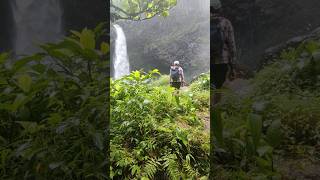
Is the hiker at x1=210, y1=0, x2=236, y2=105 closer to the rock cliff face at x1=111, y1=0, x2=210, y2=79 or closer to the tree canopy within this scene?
the rock cliff face at x1=111, y1=0, x2=210, y2=79

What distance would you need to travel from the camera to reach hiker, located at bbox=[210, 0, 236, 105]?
194 centimetres

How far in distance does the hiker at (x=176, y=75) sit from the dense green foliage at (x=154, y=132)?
7 cm

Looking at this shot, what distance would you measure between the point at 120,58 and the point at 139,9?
1.37ft

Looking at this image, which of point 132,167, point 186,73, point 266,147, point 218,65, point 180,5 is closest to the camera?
point 266,147

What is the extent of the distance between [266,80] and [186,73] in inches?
31.4

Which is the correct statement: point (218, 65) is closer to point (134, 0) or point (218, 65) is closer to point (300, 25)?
point (300, 25)

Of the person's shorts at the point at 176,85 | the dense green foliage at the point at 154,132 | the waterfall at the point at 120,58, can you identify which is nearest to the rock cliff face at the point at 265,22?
the dense green foliage at the point at 154,132

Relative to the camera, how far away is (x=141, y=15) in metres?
3.17

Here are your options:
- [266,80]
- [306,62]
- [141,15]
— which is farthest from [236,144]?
[141,15]

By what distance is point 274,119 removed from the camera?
1.82 m

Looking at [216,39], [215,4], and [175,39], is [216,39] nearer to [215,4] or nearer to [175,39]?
[215,4]

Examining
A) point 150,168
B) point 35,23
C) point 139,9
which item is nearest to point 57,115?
point 150,168

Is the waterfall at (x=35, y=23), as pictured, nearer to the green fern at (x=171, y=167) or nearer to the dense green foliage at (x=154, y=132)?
the dense green foliage at (x=154, y=132)

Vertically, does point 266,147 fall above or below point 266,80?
below
